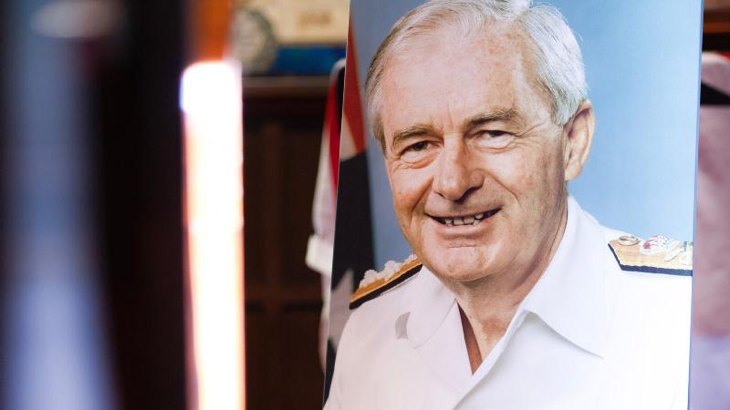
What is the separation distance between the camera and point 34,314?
3902mm

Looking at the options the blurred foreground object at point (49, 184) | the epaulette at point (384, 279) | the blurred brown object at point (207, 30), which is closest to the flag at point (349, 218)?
the epaulette at point (384, 279)

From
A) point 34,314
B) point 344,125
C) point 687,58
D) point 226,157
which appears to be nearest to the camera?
point 687,58

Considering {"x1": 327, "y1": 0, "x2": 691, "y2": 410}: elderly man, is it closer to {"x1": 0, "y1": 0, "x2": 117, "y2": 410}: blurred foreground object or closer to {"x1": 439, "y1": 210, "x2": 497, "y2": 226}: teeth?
{"x1": 439, "y1": 210, "x2": 497, "y2": 226}: teeth

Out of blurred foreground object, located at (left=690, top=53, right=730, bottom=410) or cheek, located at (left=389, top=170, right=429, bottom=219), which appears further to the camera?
blurred foreground object, located at (left=690, top=53, right=730, bottom=410)

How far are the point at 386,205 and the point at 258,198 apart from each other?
92.9 inches

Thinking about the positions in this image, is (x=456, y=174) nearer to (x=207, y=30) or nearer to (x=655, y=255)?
(x=655, y=255)

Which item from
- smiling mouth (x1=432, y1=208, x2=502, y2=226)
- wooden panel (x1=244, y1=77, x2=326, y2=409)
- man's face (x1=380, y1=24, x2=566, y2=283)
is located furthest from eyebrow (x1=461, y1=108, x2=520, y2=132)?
wooden panel (x1=244, y1=77, x2=326, y2=409)

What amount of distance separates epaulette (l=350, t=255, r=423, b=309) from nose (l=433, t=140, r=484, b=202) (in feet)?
0.34

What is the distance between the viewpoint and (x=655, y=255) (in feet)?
3.00

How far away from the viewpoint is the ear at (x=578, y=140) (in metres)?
0.94

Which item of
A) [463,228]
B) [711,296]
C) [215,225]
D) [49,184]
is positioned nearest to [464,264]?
[463,228]

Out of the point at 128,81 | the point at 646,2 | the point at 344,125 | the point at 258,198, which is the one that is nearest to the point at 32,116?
the point at 128,81

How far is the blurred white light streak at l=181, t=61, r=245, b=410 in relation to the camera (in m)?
3.39

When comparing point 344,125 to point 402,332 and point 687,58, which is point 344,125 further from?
point 687,58
